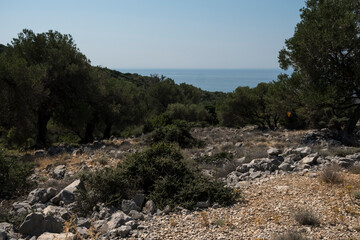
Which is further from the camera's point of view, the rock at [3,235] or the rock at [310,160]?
the rock at [310,160]

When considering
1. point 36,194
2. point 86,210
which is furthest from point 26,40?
point 86,210

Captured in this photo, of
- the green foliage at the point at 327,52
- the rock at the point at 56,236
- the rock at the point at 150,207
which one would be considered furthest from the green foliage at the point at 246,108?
the rock at the point at 56,236

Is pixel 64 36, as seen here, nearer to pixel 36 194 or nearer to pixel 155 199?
pixel 36 194

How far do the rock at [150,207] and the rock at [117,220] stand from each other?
24.6 inches

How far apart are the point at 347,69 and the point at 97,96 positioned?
15.5 meters

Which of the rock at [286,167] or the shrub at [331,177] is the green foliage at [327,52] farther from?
the shrub at [331,177]

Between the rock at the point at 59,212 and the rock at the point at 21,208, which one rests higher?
the rock at the point at 59,212

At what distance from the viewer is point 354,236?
4395 millimetres

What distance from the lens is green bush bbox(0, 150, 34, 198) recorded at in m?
7.19

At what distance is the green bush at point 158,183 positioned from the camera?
6.19m

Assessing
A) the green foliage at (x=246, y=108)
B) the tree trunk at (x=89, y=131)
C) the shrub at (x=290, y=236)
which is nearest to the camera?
the shrub at (x=290, y=236)

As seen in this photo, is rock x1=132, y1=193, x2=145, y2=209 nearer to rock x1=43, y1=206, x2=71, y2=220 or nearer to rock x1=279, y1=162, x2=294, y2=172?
rock x1=43, y1=206, x2=71, y2=220

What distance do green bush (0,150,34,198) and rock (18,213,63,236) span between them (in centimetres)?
269

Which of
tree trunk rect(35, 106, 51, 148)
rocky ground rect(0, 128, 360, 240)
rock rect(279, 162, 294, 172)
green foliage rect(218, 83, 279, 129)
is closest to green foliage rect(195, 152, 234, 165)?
rocky ground rect(0, 128, 360, 240)
